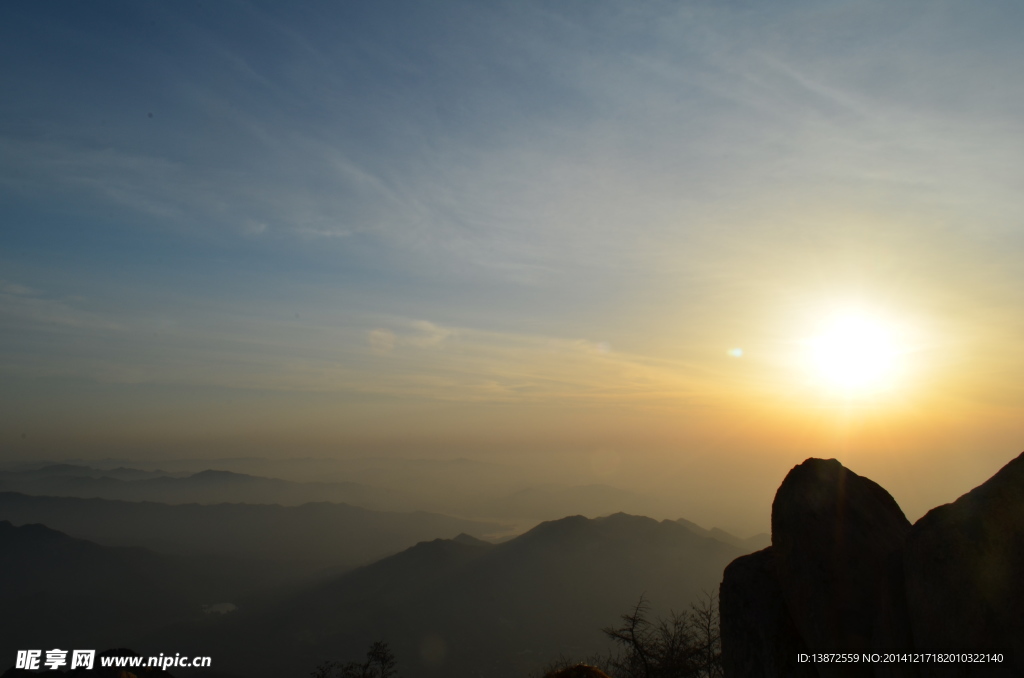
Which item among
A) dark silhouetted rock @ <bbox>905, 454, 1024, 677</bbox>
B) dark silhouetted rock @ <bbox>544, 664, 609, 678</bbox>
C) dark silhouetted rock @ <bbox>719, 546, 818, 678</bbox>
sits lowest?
dark silhouetted rock @ <bbox>544, 664, 609, 678</bbox>

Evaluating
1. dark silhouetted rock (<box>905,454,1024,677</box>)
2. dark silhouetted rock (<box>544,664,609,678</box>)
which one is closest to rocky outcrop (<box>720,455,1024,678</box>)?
dark silhouetted rock (<box>905,454,1024,677</box>)

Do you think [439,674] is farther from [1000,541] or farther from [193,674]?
[1000,541]

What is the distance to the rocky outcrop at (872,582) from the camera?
12211 mm

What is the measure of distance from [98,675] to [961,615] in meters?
33.7

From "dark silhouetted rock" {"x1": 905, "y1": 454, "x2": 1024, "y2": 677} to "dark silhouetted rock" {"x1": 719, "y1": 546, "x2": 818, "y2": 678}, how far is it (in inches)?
159

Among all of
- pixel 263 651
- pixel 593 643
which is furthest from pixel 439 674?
pixel 263 651

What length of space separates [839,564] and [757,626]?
362 cm

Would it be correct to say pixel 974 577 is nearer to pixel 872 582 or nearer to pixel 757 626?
pixel 872 582

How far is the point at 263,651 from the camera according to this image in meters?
193

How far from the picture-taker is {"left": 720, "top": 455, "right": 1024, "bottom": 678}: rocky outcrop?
40.1ft

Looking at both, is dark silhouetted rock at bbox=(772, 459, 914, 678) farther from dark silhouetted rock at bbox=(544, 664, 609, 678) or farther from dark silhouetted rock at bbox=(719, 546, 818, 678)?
dark silhouetted rock at bbox=(544, 664, 609, 678)

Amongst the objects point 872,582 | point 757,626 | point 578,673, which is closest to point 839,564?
point 872,582

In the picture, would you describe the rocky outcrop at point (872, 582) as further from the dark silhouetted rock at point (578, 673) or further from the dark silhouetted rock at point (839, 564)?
the dark silhouetted rock at point (578, 673)

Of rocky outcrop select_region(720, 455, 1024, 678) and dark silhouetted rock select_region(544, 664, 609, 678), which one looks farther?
dark silhouetted rock select_region(544, 664, 609, 678)
